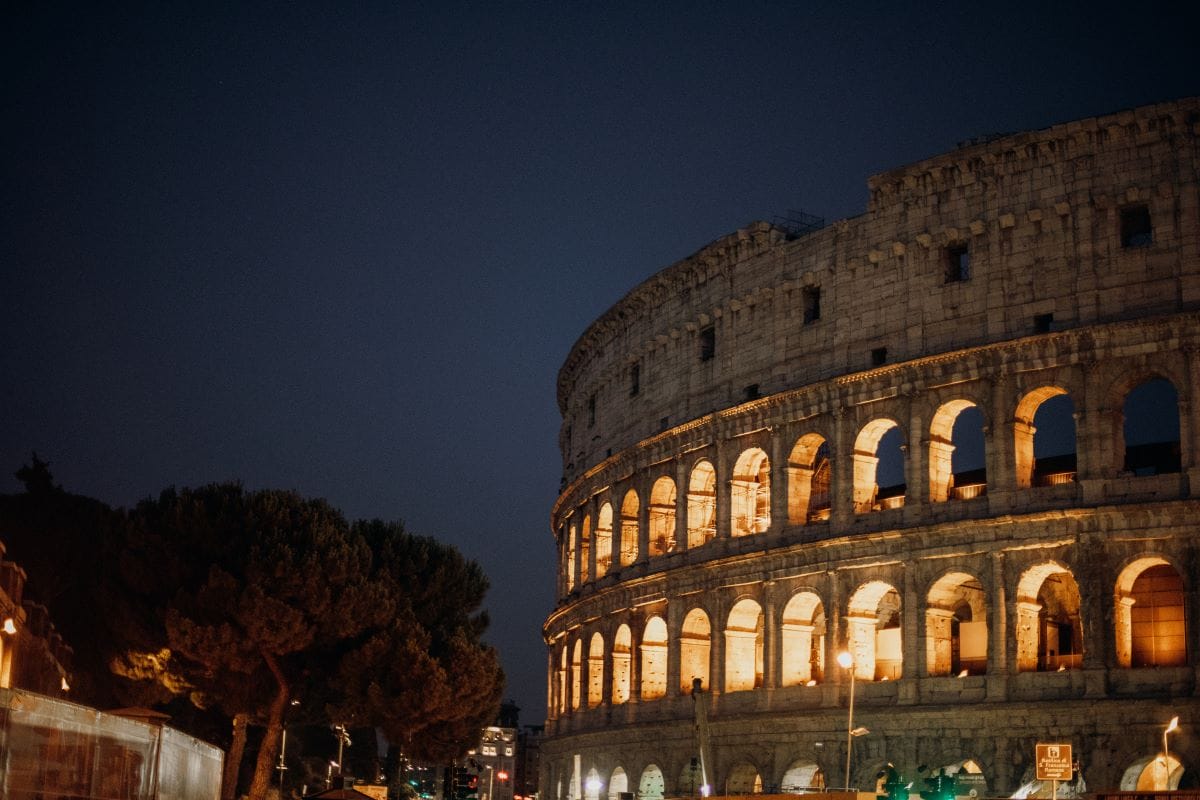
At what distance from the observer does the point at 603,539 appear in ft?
153

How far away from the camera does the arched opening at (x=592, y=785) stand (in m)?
42.7

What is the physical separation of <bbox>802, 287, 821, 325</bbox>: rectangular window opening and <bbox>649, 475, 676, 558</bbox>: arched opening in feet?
25.4

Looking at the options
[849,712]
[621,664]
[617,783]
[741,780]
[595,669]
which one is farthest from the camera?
[595,669]

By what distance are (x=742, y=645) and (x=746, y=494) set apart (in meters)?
3.80

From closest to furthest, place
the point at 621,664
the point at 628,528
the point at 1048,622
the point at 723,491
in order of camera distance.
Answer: the point at 1048,622
the point at 723,491
the point at 621,664
the point at 628,528

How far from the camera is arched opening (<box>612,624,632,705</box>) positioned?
43.6m

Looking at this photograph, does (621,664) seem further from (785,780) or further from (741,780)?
(785,780)

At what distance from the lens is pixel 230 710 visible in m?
37.8

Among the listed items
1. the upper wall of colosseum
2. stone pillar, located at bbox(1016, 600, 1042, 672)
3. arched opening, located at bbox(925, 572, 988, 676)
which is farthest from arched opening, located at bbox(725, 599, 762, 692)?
stone pillar, located at bbox(1016, 600, 1042, 672)

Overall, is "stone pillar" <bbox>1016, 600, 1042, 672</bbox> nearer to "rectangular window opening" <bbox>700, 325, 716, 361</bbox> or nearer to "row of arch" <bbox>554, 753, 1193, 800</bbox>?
"row of arch" <bbox>554, 753, 1193, 800</bbox>

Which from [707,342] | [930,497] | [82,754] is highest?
[707,342]

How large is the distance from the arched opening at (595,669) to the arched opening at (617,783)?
3.48 m

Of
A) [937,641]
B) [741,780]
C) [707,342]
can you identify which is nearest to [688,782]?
[741,780]

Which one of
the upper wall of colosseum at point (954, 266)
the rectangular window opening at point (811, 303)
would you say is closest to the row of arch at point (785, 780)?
the upper wall of colosseum at point (954, 266)
